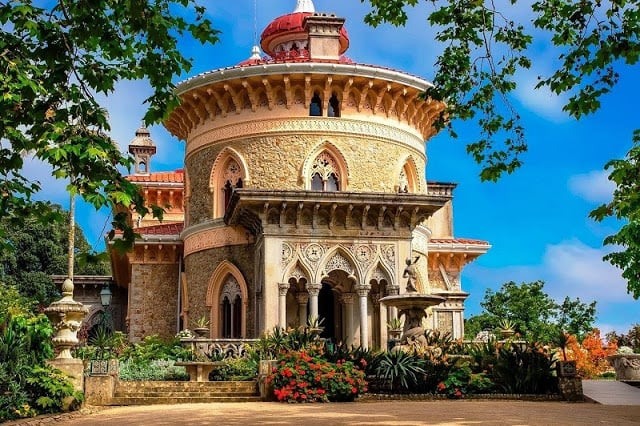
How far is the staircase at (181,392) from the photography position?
1656 cm

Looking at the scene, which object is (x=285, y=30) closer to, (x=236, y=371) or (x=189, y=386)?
(x=236, y=371)

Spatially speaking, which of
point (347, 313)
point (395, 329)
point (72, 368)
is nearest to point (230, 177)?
point (347, 313)

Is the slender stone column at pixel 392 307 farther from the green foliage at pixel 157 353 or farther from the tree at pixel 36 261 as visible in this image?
the tree at pixel 36 261

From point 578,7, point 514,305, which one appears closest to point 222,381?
point 578,7

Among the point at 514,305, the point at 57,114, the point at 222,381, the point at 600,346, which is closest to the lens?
the point at 57,114

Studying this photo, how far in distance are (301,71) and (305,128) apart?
1808mm

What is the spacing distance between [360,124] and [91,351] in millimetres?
10932

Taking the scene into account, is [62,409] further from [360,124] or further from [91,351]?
[360,124]

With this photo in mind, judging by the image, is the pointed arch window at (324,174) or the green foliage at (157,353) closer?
the green foliage at (157,353)

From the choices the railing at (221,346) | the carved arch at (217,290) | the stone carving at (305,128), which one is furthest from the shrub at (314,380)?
the stone carving at (305,128)

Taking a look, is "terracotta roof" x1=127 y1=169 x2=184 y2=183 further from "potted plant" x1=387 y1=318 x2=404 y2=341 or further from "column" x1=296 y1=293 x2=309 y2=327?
"potted plant" x1=387 y1=318 x2=404 y2=341

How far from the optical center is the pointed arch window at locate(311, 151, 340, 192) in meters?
25.5

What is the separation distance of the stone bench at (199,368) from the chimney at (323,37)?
39.5 ft

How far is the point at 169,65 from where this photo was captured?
9.65 metres
